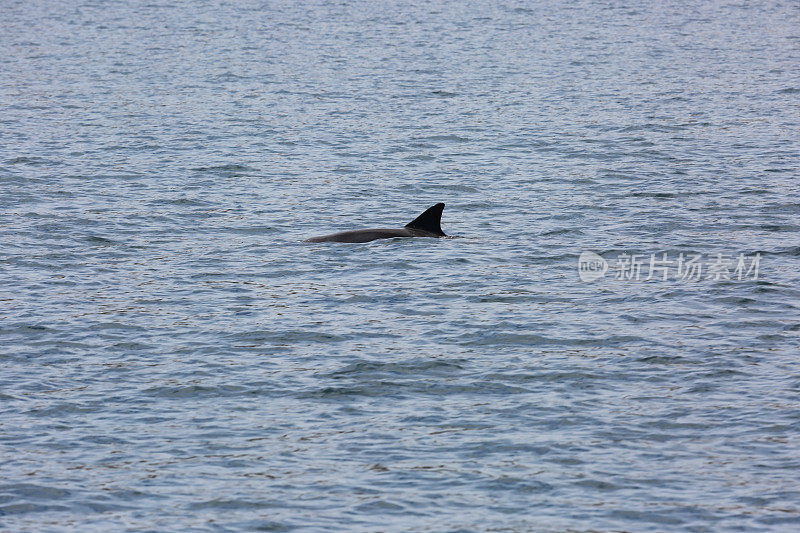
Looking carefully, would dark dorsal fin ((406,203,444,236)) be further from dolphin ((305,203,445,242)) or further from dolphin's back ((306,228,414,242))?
dolphin's back ((306,228,414,242))

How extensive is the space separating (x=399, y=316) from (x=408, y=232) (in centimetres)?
505

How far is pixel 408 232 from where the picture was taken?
23344 millimetres

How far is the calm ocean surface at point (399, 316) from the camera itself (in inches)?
497

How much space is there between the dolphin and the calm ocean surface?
0.45 m

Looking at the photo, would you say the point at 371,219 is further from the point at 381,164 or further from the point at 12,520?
the point at 12,520

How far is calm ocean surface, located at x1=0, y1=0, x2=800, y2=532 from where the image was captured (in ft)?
41.4

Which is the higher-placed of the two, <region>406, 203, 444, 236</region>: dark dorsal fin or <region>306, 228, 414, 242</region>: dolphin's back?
<region>406, 203, 444, 236</region>: dark dorsal fin

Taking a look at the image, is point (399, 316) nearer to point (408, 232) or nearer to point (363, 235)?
point (363, 235)

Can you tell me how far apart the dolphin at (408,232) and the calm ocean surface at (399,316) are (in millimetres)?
446

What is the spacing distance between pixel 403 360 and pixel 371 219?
356 inches

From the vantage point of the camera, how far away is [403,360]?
16359mm

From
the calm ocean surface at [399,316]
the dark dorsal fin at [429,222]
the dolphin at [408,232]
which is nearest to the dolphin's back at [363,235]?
the dolphin at [408,232]

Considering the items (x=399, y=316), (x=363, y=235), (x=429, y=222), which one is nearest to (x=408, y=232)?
(x=429, y=222)

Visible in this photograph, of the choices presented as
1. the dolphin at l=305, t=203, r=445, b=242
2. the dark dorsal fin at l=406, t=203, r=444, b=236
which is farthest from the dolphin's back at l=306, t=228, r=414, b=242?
the dark dorsal fin at l=406, t=203, r=444, b=236
